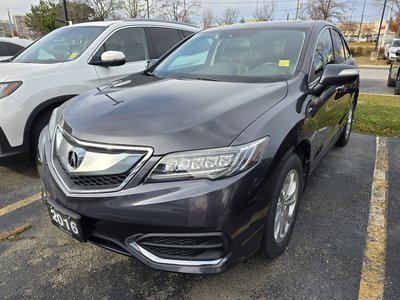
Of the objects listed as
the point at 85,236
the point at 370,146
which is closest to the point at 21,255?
the point at 85,236

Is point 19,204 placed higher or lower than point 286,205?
lower

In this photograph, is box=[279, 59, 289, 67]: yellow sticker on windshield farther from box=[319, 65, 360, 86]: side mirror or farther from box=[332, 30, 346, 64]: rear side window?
box=[332, 30, 346, 64]: rear side window

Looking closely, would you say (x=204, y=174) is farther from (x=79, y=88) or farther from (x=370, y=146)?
(x=370, y=146)

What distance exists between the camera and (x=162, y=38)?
525cm

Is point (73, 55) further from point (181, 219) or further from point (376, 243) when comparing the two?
point (376, 243)

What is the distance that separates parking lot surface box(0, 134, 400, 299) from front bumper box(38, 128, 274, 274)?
1.31 feet

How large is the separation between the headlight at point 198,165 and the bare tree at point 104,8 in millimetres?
34047

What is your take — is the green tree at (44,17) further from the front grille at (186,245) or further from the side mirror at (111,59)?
the front grille at (186,245)

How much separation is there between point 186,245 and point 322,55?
2287mm

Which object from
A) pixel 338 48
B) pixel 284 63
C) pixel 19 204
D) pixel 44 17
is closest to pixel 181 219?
pixel 284 63

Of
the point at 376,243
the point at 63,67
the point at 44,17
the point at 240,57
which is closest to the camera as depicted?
the point at 376,243

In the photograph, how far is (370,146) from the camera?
4.84 meters

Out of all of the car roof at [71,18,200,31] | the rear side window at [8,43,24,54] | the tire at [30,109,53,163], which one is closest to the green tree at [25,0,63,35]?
the rear side window at [8,43,24,54]

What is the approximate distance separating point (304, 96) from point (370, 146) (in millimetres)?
2956
